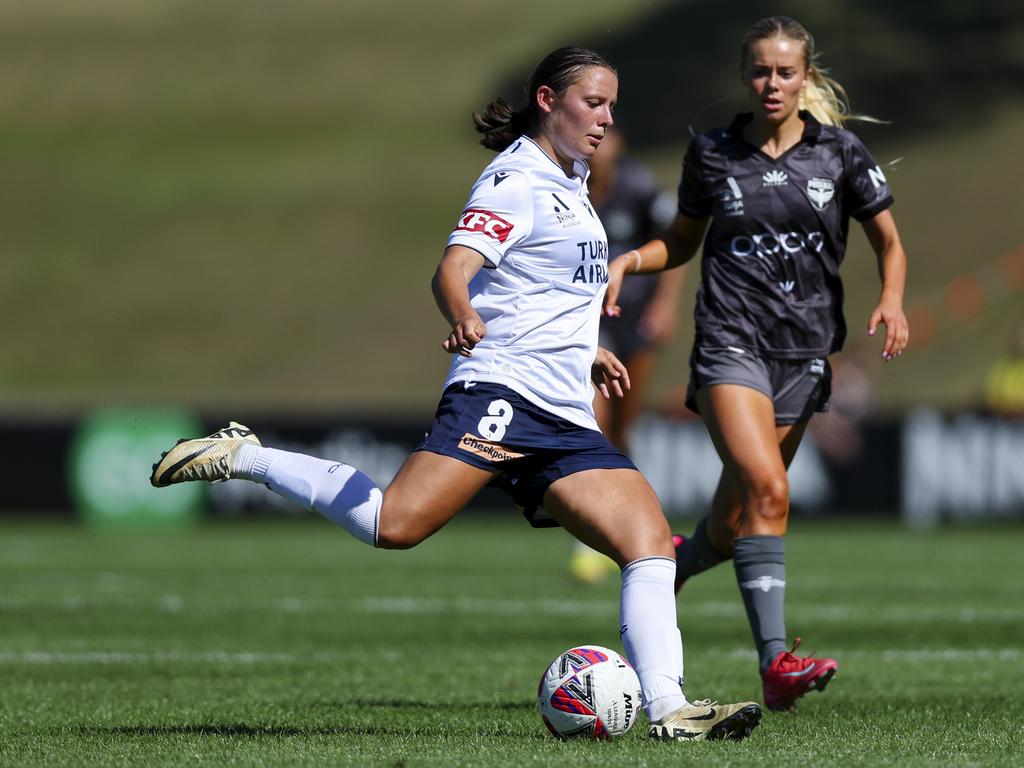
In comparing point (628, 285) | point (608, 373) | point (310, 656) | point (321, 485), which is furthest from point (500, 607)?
point (321, 485)

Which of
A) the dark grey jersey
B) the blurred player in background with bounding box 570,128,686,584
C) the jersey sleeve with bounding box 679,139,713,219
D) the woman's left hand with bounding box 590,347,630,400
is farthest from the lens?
the blurred player in background with bounding box 570,128,686,584

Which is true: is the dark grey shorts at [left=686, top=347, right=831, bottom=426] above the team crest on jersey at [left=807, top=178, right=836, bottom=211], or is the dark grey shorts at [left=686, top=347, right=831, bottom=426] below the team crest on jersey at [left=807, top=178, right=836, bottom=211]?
below

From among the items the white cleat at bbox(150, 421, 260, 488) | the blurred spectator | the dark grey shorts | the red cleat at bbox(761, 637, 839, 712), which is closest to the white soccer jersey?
the white cleat at bbox(150, 421, 260, 488)

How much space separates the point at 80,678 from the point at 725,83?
42.1 m

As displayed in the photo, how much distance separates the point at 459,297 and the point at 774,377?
189cm

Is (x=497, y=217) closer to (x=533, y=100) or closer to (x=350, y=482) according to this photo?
(x=533, y=100)

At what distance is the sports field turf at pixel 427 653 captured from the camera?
5231 millimetres

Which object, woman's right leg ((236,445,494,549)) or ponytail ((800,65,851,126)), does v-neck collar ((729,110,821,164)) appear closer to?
ponytail ((800,65,851,126))

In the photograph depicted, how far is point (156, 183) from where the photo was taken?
163 feet

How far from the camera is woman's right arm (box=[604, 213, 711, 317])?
6777mm

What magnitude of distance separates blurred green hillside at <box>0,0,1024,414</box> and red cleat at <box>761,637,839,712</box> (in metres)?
23.3

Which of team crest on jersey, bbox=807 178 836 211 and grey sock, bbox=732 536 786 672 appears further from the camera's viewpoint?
team crest on jersey, bbox=807 178 836 211

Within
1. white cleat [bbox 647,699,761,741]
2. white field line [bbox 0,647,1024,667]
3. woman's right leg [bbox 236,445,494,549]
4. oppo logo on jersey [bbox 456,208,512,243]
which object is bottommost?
white field line [bbox 0,647,1024,667]

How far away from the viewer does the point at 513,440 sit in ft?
18.0
